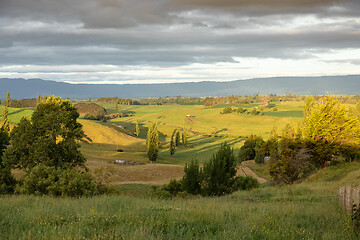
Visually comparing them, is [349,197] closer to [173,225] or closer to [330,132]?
[173,225]

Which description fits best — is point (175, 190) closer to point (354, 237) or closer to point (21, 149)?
point (21, 149)

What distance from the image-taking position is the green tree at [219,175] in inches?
1287

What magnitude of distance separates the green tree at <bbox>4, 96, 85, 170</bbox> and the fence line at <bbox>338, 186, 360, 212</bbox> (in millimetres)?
28077

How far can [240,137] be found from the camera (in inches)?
5586

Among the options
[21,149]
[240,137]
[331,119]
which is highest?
[331,119]

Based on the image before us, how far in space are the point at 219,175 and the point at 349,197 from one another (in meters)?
23.7

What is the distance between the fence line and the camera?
916 centimetres

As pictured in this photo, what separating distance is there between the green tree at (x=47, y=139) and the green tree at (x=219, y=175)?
49.6 ft

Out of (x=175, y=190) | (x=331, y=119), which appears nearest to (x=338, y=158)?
(x=331, y=119)

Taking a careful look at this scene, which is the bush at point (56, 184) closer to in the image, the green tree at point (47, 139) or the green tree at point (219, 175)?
the green tree at point (47, 139)

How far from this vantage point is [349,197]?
9719 millimetres

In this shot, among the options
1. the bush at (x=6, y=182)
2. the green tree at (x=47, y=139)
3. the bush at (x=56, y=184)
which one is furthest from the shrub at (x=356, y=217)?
the bush at (x=6, y=182)

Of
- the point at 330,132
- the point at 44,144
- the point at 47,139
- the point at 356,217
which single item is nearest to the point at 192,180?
the point at 44,144

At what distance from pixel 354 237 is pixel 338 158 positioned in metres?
34.1
